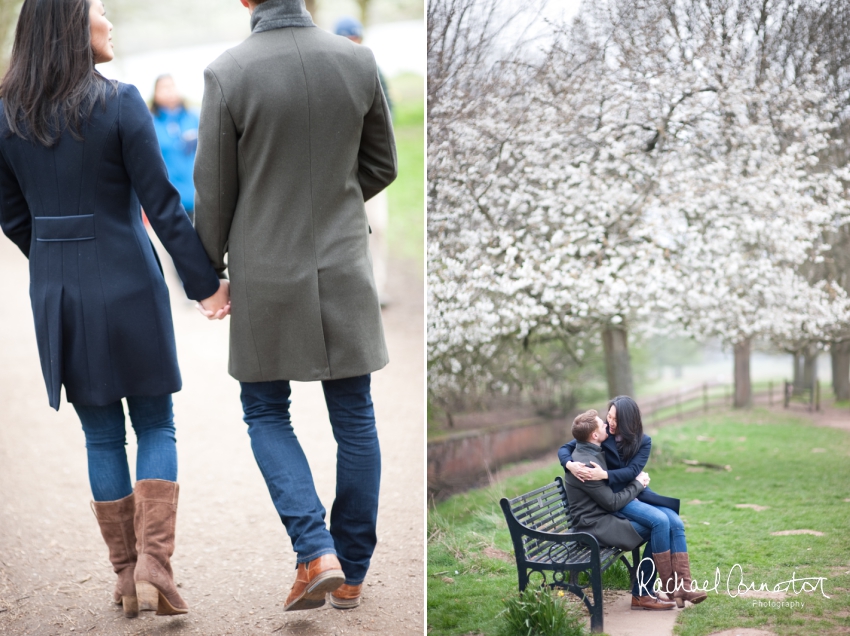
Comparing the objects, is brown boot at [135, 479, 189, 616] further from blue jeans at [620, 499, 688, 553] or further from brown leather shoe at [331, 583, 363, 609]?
blue jeans at [620, 499, 688, 553]

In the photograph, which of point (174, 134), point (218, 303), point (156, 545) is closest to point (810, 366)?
point (218, 303)

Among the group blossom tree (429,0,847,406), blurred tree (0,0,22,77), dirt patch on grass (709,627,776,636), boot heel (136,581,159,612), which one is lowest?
dirt patch on grass (709,627,776,636)

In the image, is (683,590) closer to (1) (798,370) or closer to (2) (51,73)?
(1) (798,370)

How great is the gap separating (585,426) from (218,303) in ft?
3.96

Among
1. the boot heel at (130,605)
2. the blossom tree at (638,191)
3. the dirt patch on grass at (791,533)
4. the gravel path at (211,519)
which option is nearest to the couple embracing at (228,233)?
the boot heel at (130,605)

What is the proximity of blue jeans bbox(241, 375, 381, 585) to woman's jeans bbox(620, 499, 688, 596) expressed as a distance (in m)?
0.83

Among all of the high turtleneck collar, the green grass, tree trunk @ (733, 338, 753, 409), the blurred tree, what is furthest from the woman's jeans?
the blurred tree

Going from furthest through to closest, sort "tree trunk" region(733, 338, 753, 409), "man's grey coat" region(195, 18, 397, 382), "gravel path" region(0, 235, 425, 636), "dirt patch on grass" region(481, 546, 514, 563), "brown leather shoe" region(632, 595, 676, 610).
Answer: "tree trunk" region(733, 338, 753, 409)
"dirt patch on grass" region(481, 546, 514, 563)
"gravel path" region(0, 235, 425, 636)
"brown leather shoe" region(632, 595, 676, 610)
"man's grey coat" region(195, 18, 397, 382)

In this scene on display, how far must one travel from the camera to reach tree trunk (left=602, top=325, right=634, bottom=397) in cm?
338

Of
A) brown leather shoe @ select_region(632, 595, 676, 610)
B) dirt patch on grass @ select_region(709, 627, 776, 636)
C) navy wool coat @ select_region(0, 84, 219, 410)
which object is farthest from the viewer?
brown leather shoe @ select_region(632, 595, 676, 610)

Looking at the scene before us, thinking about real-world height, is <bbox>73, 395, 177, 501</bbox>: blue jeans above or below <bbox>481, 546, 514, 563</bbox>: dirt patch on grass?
above

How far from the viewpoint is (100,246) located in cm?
248

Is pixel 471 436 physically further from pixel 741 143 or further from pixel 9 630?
pixel 9 630

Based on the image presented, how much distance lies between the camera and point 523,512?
9.05 ft
